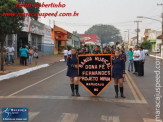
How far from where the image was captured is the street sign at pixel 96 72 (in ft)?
29.4

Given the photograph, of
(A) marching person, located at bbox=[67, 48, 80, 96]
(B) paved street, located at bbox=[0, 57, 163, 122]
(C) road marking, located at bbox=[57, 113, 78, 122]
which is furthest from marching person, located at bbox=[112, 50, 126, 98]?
(C) road marking, located at bbox=[57, 113, 78, 122]

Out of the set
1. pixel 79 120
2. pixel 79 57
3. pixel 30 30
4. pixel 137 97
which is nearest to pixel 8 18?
pixel 79 57

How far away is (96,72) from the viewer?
9.02m

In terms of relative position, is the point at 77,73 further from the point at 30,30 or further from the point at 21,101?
the point at 30,30

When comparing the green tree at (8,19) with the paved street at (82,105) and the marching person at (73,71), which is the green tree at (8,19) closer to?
the paved street at (82,105)

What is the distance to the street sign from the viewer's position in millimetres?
8953

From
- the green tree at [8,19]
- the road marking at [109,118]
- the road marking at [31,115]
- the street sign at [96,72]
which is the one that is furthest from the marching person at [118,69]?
the green tree at [8,19]

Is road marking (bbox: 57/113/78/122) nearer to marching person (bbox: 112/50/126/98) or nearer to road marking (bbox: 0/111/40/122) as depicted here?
road marking (bbox: 0/111/40/122)

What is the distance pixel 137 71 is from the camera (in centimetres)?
1603

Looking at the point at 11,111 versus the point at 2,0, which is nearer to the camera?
the point at 11,111

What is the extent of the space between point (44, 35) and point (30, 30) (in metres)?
7.82
